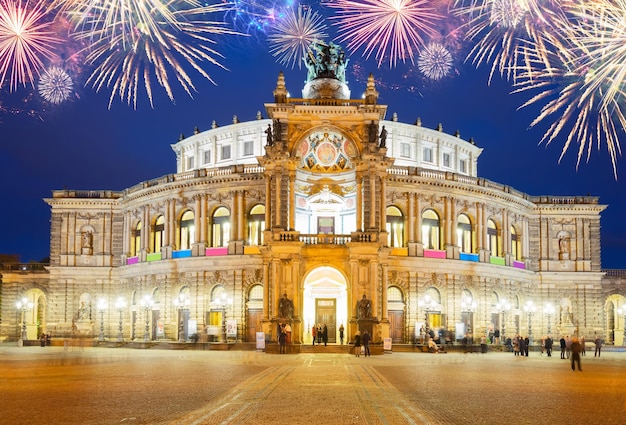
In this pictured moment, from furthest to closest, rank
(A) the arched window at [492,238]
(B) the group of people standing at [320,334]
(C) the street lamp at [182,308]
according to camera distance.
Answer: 1. (A) the arched window at [492,238]
2. (C) the street lamp at [182,308]
3. (B) the group of people standing at [320,334]

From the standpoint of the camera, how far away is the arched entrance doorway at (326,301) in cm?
5925

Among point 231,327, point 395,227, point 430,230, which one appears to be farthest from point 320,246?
point 430,230

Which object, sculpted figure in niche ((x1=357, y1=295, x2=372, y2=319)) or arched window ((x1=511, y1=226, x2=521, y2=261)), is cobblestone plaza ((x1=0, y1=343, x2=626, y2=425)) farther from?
arched window ((x1=511, y1=226, x2=521, y2=261))

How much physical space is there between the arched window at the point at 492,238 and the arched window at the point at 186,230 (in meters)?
26.8

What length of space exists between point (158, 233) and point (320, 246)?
65.7 feet

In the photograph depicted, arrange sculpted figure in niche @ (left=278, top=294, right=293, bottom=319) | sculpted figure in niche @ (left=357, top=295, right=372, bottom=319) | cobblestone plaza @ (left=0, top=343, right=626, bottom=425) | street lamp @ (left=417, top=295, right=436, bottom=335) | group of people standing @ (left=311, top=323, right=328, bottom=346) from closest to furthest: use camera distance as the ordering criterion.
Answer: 1. cobblestone plaza @ (left=0, top=343, right=626, bottom=425)
2. sculpted figure in niche @ (left=278, top=294, right=293, bottom=319)
3. sculpted figure in niche @ (left=357, top=295, right=372, bottom=319)
4. group of people standing @ (left=311, top=323, right=328, bottom=346)
5. street lamp @ (left=417, top=295, right=436, bottom=335)

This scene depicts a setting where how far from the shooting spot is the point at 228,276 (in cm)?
6325

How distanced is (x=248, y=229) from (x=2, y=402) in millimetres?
44667

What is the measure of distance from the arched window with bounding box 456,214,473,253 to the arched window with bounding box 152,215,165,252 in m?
26.7

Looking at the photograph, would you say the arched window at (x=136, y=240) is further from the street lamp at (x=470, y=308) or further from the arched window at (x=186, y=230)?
the street lamp at (x=470, y=308)

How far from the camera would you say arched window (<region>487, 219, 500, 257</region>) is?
227 feet

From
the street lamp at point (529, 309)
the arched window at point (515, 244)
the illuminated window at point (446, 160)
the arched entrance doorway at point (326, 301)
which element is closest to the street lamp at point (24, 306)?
the arched entrance doorway at point (326, 301)

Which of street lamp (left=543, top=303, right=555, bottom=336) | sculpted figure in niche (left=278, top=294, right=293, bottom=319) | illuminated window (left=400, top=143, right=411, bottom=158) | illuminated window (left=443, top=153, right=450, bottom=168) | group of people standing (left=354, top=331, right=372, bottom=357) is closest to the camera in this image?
group of people standing (left=354, top=331, right=372, bottom=357)

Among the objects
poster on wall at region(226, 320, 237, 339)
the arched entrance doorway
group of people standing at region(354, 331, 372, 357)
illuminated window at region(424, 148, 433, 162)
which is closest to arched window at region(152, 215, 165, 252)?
poster on wall at region(226, 320, 237, 339)
